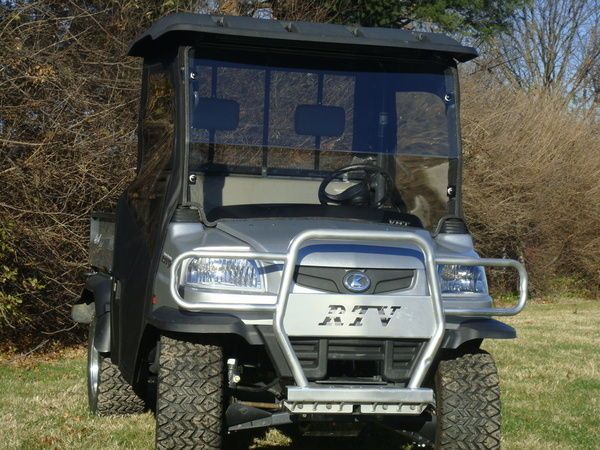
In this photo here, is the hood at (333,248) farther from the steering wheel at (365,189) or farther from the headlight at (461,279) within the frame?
the steering wheel at (365,189)

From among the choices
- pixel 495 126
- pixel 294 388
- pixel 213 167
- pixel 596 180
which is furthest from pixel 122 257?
pixel 596 180

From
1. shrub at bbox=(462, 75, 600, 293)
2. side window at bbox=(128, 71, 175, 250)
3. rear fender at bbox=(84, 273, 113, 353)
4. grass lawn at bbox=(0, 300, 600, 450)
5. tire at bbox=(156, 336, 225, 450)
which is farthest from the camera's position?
shrub at bbox=(462, 75, 600, 293)

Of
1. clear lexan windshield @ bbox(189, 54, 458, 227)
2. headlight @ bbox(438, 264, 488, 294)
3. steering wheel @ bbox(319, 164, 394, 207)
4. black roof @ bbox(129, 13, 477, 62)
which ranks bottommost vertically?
headlight @ bbox(438, 264, 488, 294)

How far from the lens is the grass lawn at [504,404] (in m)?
7.05

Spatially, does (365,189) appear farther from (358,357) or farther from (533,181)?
(533,181)

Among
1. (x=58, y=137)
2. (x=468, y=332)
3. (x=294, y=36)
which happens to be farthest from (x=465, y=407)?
(x=58, y=137)

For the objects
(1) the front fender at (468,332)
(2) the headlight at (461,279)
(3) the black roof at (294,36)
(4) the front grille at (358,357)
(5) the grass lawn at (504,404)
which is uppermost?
(3) the black roof at (294,36)

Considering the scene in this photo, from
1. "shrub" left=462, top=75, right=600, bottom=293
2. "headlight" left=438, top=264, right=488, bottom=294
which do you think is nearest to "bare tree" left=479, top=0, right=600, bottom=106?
"shrub" left=462, top=75, right=600, bottom=293

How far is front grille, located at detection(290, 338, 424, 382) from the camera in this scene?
5.27 m

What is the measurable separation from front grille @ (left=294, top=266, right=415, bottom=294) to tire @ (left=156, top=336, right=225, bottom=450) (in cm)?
59

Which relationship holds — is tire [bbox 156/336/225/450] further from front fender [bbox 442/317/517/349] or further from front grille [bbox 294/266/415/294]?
front fender [bbox 442/317/517/349]

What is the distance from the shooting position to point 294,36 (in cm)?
598

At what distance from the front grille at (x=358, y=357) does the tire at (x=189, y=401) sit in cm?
45

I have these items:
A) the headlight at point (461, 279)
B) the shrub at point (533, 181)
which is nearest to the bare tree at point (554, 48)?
the shrub at point (533, 181)
